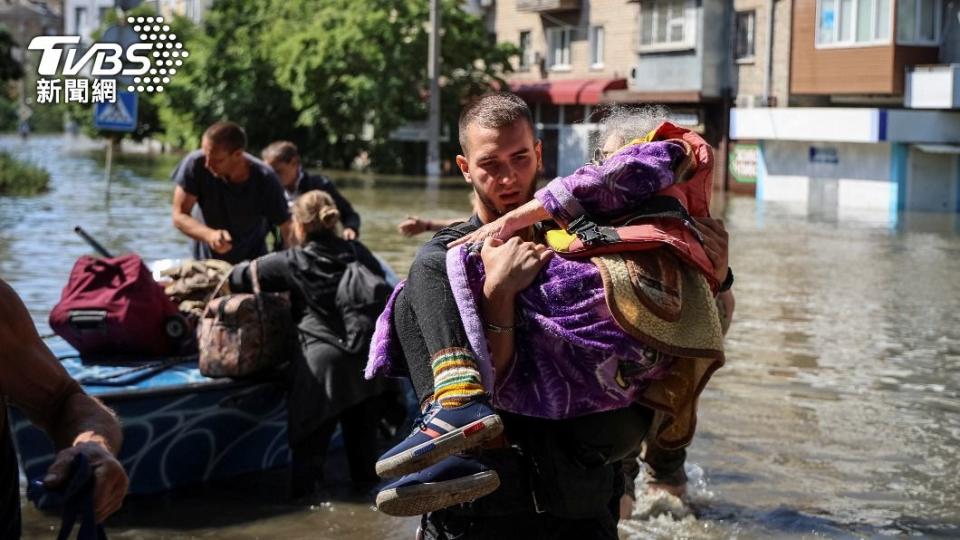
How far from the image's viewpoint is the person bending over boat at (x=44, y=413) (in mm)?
2902

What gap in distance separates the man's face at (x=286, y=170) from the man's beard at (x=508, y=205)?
7047 mm

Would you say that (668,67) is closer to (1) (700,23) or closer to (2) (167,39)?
(1) (700,23)

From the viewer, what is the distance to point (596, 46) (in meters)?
47.1

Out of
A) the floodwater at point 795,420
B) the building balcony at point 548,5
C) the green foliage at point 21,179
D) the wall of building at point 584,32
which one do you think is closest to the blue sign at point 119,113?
the floodwater at point 795,420

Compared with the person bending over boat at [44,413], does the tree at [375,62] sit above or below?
above

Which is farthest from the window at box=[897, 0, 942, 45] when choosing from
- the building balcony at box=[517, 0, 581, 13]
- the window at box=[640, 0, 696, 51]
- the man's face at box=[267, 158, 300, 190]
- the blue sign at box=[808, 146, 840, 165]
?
the man's face at box=[267, 158, 300, 190]

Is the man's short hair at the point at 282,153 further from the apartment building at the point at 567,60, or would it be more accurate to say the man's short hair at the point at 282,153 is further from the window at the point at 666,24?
the apartment building at the point at 567,60

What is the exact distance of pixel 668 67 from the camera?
41.8 meters

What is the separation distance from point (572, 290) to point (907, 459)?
18.5ft

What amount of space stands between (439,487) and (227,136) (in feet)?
19.6

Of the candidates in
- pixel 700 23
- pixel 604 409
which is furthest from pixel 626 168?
pixel 700 23

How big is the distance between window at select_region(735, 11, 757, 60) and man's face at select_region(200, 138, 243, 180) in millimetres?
32044

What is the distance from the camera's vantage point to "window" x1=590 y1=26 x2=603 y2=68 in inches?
1842

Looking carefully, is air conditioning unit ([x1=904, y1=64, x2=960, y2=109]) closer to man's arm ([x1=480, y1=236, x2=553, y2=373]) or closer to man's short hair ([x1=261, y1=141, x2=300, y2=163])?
man's short hair ([x1=261, y1=141, x2=300, y2=163])
